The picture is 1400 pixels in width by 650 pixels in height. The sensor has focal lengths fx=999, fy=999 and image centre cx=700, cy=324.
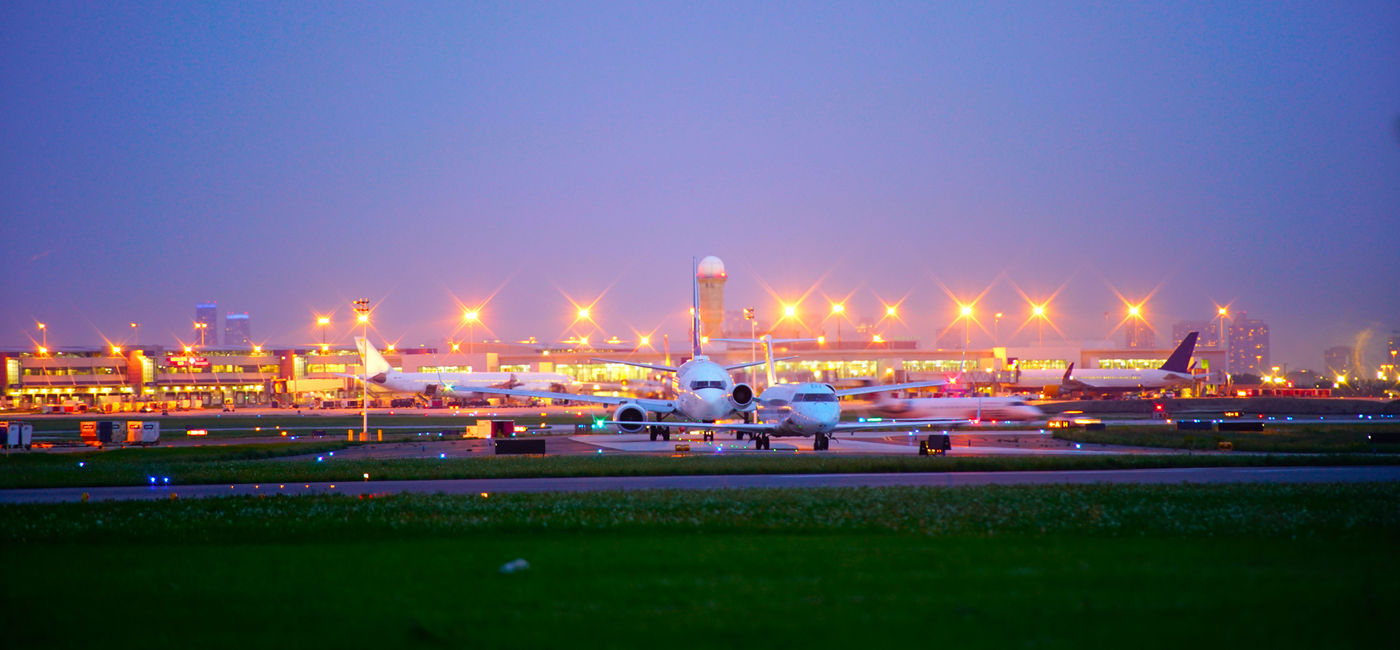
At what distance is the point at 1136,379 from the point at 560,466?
99.6m

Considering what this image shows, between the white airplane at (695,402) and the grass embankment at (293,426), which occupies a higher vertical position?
the white airplane at (695,402)

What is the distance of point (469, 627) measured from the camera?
868 centimetres

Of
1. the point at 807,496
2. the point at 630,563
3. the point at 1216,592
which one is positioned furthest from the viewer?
the point at 807,496

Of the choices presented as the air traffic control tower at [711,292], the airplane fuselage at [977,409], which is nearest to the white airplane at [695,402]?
the airplane fuselage at [977,409]

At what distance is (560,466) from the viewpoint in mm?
29484

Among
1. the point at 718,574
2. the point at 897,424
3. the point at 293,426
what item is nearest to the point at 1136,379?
the point at 897,424

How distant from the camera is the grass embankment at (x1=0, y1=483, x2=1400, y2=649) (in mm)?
8430

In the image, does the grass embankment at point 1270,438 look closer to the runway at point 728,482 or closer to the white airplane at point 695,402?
the runway at point 728,482

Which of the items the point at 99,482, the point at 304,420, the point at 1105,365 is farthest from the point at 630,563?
the point at 1105,365

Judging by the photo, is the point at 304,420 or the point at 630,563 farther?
the point at 304,420

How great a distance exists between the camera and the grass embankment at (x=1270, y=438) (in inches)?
1428

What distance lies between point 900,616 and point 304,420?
239 feet

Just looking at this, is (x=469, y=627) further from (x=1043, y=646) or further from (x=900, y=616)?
(x=1043, y=646)

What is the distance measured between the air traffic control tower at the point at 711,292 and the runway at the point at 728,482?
125328mm
